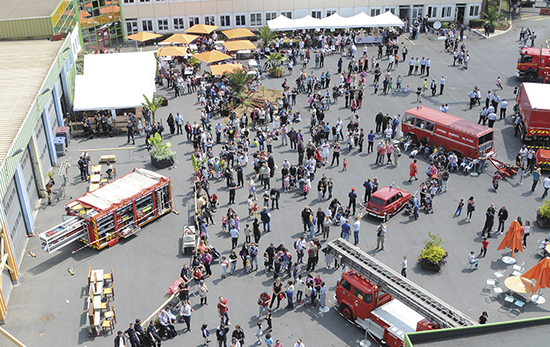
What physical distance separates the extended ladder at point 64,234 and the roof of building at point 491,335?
15.4 metres

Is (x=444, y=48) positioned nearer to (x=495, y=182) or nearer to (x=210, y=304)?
(x=495, y=182)

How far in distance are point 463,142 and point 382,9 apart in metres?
28.6

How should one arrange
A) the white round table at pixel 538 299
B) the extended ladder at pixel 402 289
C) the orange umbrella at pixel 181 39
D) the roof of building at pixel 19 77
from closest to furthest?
the extended ladder at pixel 402 289
the white round table at pixel 538 299
the roof of building at pixel 19 77
the orange umbrella at pixel 181 39

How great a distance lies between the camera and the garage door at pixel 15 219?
23.1 m

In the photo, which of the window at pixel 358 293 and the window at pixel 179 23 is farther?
the window at pixel 179 23

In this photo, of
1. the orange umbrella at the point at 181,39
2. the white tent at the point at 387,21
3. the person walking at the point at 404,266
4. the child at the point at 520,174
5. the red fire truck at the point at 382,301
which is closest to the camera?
the red fire truck at the point at 382,301

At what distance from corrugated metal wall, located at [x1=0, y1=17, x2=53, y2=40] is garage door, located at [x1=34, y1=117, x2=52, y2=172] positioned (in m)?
9.61

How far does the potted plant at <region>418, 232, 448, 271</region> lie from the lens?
23.0 meters

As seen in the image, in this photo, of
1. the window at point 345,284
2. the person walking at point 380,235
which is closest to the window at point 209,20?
the person walking at point 380,235

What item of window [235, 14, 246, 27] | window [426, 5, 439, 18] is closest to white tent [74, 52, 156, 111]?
window [235, 14, 246, 27]

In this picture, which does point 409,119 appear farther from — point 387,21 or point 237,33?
point 237,33

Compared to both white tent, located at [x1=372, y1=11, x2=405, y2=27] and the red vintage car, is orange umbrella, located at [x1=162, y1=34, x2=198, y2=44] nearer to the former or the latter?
white tent, located at [x1=372, y1=11, x2=405, y2=27]

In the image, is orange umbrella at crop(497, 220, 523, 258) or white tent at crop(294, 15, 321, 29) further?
white tent at crop(294, 15, 321, 29)

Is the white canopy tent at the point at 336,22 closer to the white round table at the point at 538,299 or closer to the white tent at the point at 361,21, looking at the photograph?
the white tent at the point at 361,21
